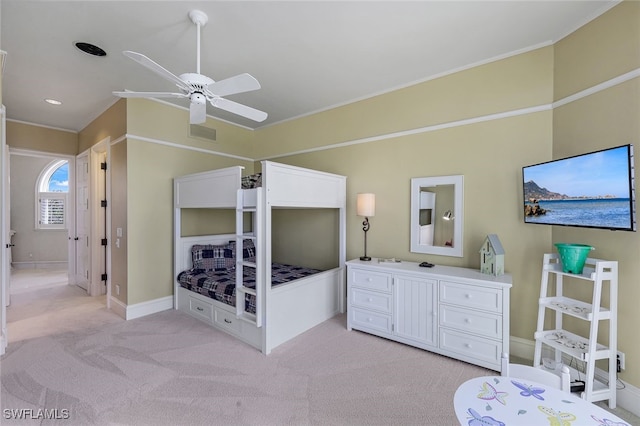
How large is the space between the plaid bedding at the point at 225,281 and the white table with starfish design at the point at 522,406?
6.92 feet

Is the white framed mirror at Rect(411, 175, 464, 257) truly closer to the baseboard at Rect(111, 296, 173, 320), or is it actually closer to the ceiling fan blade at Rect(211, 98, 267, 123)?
the ceiling fan blade at Rect(211, 98, 267, 123)

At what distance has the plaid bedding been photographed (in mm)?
Answer: 3096

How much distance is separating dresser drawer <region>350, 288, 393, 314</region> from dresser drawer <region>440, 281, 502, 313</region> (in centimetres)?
58

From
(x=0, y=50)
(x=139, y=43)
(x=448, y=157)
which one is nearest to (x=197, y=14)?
(x=139, y=43)

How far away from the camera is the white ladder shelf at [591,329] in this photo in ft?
6.21

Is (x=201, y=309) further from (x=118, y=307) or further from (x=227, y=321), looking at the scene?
(x=118, y=307)

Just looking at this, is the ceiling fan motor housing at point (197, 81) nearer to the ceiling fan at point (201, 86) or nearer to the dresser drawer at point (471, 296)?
the ceiling fan at point (201, 86)

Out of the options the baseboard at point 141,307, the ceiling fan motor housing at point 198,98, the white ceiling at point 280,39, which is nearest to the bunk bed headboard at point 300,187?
the ceiling fan motor housing at point 198,98

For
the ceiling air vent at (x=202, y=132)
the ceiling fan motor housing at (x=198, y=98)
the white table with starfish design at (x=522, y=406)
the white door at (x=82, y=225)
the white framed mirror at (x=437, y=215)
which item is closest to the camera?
the white table with starfish design at (x=522, y=406)

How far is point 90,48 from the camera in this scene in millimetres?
2568

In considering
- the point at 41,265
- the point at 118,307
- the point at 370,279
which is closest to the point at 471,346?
the point at 370,279

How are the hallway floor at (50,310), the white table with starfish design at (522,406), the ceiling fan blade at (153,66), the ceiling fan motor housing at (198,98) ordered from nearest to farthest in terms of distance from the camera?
the white table with starfish design at (522,406)
the ceiling fan blade at (153,66)
the ceiling fan motor housing at (198,98)
the hallway floor at (50,310)

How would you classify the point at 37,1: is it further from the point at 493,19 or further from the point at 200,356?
the point at 493,19

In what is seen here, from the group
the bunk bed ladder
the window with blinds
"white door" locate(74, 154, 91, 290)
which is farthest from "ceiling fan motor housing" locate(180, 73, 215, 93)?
the window with blinds
